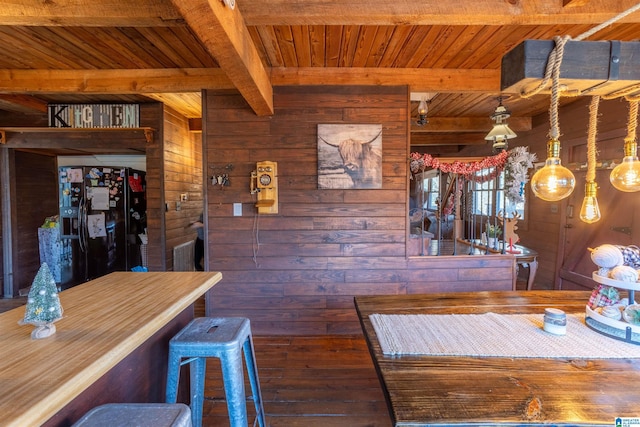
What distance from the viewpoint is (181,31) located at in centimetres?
224

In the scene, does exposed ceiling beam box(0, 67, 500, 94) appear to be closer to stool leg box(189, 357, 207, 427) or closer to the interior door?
stool leg box(189, 357, 207, 427)

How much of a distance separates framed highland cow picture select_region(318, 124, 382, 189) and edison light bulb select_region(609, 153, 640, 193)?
5.93 ft

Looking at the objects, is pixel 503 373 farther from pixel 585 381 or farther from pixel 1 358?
pixel 1 358

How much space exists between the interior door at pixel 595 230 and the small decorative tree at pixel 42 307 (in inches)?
185

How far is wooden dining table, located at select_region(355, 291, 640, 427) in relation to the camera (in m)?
0.79

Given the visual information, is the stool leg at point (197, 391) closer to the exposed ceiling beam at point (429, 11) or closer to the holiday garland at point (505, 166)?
the exposed ceiling beam at point (429, 11)

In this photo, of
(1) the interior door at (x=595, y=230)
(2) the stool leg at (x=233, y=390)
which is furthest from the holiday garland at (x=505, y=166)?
(2) the stool leg at (x=233, y=390)

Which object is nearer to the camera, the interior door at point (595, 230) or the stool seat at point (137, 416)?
the stool seat at point (137, 416)

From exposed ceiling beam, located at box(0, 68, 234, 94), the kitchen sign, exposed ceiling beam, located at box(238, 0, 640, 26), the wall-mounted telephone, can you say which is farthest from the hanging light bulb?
the kitchen sign

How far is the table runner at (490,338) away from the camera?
3.60 ft

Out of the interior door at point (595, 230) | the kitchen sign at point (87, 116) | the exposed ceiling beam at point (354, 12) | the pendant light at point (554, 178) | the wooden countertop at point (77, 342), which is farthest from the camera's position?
the kitchen sign at point (87, 116)

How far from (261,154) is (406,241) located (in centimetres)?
159

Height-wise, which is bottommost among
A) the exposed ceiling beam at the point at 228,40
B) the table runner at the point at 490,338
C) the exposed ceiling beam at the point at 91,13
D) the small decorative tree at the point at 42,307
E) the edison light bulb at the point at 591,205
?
the table runner at the point at 490,338

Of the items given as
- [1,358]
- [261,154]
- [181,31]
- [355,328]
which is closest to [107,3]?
[181,31]
